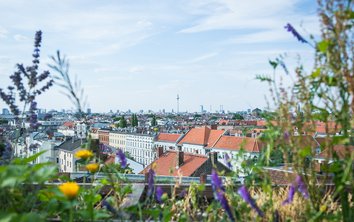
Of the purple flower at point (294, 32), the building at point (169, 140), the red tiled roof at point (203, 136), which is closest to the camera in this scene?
the purple flower at point (294, 32)

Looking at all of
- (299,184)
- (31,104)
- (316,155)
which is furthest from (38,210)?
(316,155)

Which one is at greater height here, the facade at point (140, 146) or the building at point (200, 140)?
the building at point (200, 140)

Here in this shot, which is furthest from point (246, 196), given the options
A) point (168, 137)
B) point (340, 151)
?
point (168, 137)

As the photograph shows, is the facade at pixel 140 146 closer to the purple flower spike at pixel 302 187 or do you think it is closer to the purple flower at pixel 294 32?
the purple flower at pixel 294 32

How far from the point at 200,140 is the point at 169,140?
9054 mm

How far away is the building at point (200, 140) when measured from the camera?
52.4 m

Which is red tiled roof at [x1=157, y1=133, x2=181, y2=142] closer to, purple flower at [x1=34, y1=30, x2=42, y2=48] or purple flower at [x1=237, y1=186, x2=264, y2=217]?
purple flower at [x1=34, y1=30, x2=42, y2=48]

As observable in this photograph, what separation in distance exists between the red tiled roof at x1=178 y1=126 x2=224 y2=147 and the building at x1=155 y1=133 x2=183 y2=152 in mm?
1991

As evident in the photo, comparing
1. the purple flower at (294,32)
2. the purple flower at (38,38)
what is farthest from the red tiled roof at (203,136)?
the purple flower at (294,32)

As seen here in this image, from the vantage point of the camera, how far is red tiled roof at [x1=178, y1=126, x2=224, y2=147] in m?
52.6

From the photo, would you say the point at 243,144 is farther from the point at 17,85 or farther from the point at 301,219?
the point at 17,85

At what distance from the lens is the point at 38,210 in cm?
161

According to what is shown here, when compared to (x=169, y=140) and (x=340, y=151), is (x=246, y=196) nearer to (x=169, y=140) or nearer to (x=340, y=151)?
(x=340, y=151)

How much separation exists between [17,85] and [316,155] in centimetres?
147
